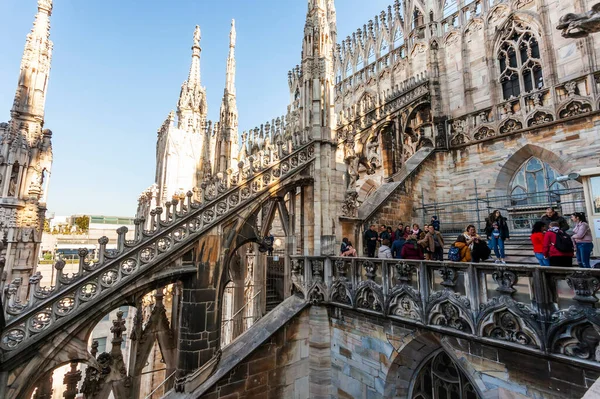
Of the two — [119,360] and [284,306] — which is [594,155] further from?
[119,360]

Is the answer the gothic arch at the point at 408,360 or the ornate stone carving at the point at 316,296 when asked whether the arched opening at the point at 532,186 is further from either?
the ornate stone carving at the point at 316,296

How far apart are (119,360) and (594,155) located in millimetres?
15446

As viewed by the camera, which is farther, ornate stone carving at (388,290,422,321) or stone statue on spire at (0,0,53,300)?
stone statue on spire at (0,0,53,300)

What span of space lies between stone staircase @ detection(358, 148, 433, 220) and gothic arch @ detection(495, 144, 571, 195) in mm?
3043

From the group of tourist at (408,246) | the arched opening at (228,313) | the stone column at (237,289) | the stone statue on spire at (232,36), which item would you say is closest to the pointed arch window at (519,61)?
the group of tourist at (408,246)

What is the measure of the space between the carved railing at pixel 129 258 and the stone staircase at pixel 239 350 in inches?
104

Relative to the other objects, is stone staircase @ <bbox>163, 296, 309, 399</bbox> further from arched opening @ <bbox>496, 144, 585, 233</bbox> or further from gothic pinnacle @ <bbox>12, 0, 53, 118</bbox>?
gothic pinnacle @ <bbox>12, 0, 53, 118</bbox>

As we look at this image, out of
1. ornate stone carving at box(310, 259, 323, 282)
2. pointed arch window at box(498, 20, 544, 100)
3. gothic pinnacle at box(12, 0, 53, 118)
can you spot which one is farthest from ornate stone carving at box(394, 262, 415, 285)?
gothic pinnacle at box(12, 0, 53, 118)

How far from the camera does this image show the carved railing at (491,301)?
4000 millimetres

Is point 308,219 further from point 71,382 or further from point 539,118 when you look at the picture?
point 539,118

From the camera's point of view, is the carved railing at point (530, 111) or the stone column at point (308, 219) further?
the carved railing at point (530, 111)

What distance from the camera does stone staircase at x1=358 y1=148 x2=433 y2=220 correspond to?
10.1 meters

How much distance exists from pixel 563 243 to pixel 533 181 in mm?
9016

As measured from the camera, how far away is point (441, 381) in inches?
251
